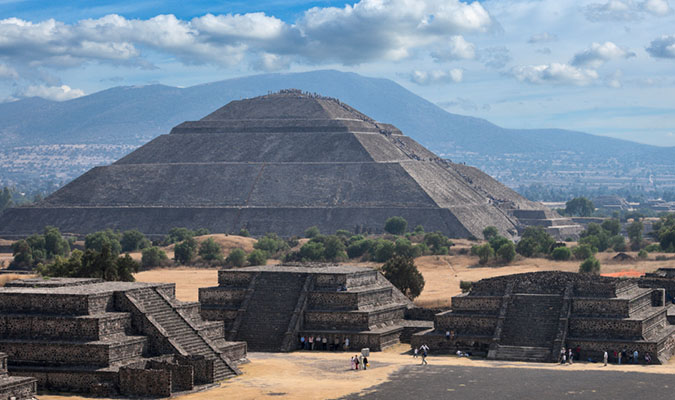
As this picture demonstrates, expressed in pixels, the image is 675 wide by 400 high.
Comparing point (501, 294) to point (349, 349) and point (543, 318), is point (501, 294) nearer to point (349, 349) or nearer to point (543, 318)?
point (543, 318)

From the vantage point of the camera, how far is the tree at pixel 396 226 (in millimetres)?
141000

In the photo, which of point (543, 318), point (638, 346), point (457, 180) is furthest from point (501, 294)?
point (457, 180)

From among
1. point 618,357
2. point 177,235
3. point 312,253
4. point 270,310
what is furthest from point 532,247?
point 618,357

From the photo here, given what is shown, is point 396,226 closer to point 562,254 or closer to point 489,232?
point 489,232

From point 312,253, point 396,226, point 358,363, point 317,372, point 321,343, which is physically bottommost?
point 317,372

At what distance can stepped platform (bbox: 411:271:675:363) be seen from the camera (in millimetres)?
50594

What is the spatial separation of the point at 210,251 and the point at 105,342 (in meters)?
67.7

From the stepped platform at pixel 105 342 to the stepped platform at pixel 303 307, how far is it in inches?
324

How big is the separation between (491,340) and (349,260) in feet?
187

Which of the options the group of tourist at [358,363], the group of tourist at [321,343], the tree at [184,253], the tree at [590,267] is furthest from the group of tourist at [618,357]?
the tree at [184,253]

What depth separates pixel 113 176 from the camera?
178375 mm

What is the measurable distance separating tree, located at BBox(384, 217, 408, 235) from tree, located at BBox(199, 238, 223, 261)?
115 feet

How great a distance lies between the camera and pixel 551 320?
52219 mm

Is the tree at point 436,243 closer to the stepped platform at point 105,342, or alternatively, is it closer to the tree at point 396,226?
the tree at point 396,226
